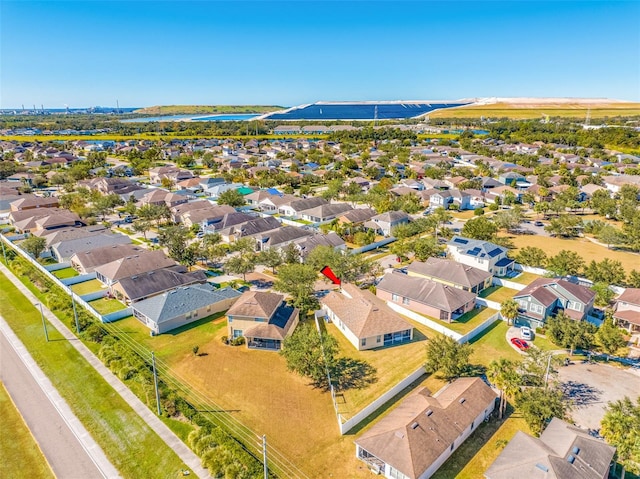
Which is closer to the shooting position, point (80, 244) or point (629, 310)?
point (629, 310)

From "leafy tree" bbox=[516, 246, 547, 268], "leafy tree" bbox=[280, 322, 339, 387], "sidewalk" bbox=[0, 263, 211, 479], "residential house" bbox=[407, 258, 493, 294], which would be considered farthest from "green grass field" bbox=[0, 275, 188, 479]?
"leafy tree" bbox=[516, 246, 547, 268]

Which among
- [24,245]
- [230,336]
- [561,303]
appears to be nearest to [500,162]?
[561,303]

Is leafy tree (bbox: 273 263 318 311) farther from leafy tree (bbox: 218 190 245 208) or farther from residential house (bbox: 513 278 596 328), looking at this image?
leafy tree (bbox: 218 190 245 208)

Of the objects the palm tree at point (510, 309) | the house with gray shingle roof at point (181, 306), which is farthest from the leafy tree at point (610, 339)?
the house with gray shingle roof at point (181, 306)

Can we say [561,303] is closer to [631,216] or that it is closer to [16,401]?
[631,216]

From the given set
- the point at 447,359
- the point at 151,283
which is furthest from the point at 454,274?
the point at 151,283

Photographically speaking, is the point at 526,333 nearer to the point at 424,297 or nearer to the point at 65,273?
the point at 424,297
